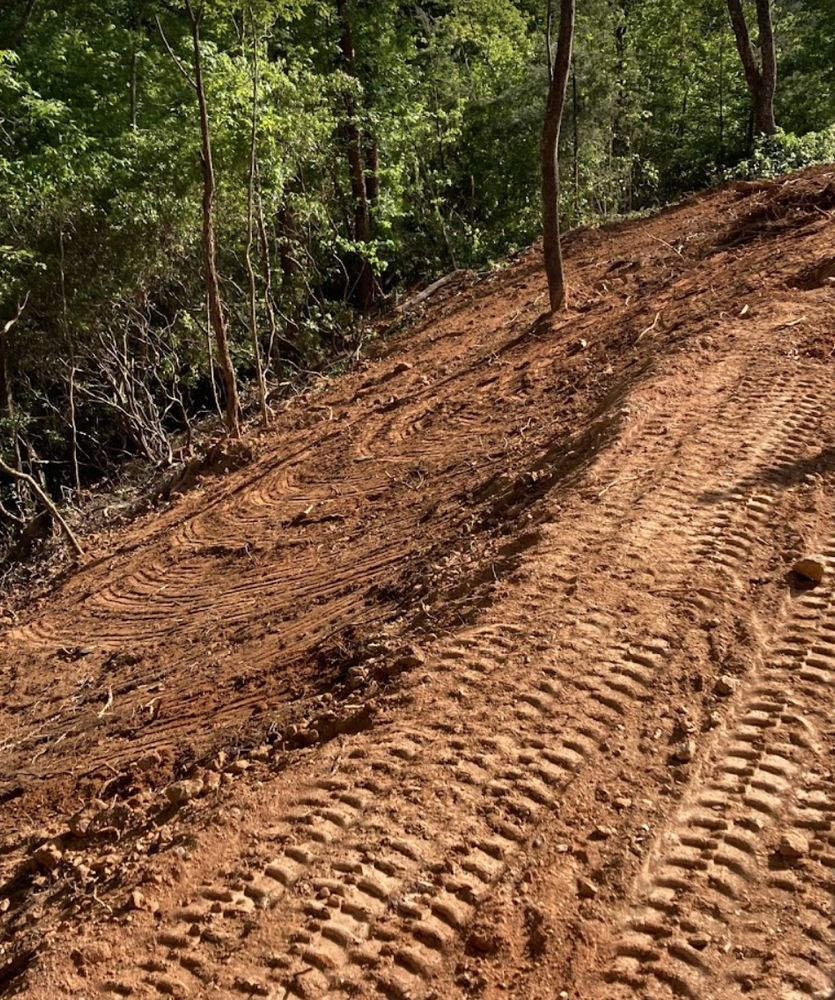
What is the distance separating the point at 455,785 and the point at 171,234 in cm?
1039

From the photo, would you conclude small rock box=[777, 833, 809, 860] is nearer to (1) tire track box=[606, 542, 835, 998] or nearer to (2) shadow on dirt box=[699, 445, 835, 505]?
(1) tire track box=[606, 542, 835, 998]

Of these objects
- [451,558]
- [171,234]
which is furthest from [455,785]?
[171,234]

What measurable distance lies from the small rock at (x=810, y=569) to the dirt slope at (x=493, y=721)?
63 mm

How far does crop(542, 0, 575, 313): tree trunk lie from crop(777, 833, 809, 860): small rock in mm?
7238

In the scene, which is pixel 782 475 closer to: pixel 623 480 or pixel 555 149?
pixel 623 480

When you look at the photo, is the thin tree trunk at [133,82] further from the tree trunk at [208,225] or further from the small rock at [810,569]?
the small rock at [810,569]

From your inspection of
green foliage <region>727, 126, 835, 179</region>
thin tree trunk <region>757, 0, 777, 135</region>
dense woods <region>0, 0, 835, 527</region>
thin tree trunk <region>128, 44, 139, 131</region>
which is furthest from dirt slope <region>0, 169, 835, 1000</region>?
thin tree trunk <region>128, 44, 139, 131</region>

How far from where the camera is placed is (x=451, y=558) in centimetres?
546

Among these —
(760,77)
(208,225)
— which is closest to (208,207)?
(208,225)

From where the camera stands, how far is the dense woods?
1138 cm

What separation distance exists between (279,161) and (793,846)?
1132cm

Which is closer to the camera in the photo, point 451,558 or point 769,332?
point 451,558

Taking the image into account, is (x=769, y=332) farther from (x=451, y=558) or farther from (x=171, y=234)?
(x=171, y=234)

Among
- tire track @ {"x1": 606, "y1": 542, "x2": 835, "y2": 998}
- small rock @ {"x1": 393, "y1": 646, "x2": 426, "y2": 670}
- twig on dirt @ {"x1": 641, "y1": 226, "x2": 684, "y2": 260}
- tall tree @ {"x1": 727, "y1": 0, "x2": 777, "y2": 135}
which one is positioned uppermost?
tall tree @ {"x1": 727, "y1": 0, "x2": 777, "y2": 135}
